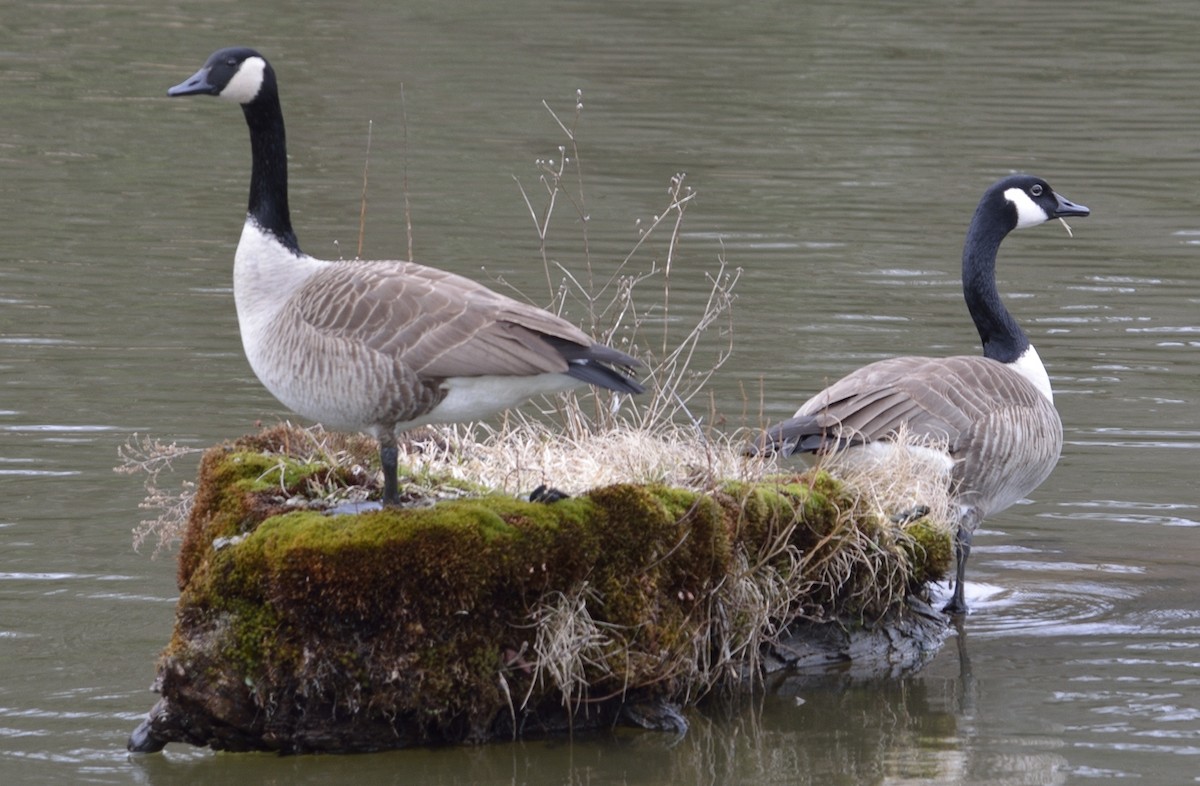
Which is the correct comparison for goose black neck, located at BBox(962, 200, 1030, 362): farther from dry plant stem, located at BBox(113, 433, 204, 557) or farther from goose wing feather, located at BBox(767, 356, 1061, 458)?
dry plant stem, located at BBox(113, 433, 204, 557)

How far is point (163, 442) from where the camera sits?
454 inches

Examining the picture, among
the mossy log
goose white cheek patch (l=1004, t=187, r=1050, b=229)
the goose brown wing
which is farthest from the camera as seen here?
goose white cheek patch (l=1004, t=187, r=1050, b=229)

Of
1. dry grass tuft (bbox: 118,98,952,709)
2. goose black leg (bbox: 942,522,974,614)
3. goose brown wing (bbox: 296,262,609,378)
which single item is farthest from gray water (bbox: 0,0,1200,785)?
goose brown wing (bbox: 296,262,609,378)

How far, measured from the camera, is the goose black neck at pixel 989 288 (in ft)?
36.2

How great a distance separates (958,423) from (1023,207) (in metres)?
2.49

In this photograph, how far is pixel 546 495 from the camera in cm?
750

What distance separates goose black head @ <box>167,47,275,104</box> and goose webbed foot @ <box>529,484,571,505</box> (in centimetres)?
244

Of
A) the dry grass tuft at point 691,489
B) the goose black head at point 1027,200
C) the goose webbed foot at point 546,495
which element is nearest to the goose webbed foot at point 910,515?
the dry grass tuft at point 691,489

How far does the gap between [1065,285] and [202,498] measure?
35.7 feet

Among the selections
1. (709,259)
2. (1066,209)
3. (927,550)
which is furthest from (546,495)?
(709,259)

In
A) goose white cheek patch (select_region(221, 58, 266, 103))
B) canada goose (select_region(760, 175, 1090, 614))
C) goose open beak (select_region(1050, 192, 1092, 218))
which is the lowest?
canada goose (select_region(760, 175, 1090, 614))

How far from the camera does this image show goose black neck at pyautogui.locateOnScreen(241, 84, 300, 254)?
8.00 m

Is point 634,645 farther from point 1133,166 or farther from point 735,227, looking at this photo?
point 1133,166

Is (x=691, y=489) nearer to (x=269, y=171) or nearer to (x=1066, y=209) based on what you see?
(x=269, y=171)
